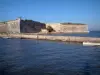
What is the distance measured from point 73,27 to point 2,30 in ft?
173

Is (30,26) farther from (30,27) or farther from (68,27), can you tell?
(68,27)

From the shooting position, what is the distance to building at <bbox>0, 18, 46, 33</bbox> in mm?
95812

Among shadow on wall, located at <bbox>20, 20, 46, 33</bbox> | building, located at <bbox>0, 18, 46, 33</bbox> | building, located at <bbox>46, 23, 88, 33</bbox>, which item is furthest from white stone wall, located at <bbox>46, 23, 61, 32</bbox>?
building, located at <bbox>0, 18, 46, 33</bbox>

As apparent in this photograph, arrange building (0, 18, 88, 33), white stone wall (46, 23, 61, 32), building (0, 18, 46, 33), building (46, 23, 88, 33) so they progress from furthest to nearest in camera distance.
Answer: building (46, 23, 88, 33) → white stone wall (46, 23, 61, 32) → building (0, 18, 88, 33) → building (0, 18, 46, 33)

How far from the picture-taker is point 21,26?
314 feet

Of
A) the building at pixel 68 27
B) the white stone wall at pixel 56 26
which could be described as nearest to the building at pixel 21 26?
the white stone wall at pixel 56 26

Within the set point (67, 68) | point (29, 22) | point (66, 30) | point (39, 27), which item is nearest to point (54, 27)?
point (66, 30)

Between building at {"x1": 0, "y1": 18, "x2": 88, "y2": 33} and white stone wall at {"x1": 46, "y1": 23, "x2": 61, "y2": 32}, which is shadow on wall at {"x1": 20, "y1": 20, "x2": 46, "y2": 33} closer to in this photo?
building at {"x1": 0, "y1": 18, "x2": 88, "y2": 33}

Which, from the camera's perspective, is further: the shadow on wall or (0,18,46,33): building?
the shadow on wall

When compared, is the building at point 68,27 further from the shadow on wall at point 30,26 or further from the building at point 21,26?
the building at point 21,26

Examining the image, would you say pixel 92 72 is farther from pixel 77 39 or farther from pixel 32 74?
pixel 77 39

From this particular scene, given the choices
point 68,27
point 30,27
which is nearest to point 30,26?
point 30,27

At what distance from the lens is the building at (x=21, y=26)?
3772 inches

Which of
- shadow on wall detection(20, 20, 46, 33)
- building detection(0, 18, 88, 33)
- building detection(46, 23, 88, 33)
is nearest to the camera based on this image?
building detection(0, 18, 88, 33)
